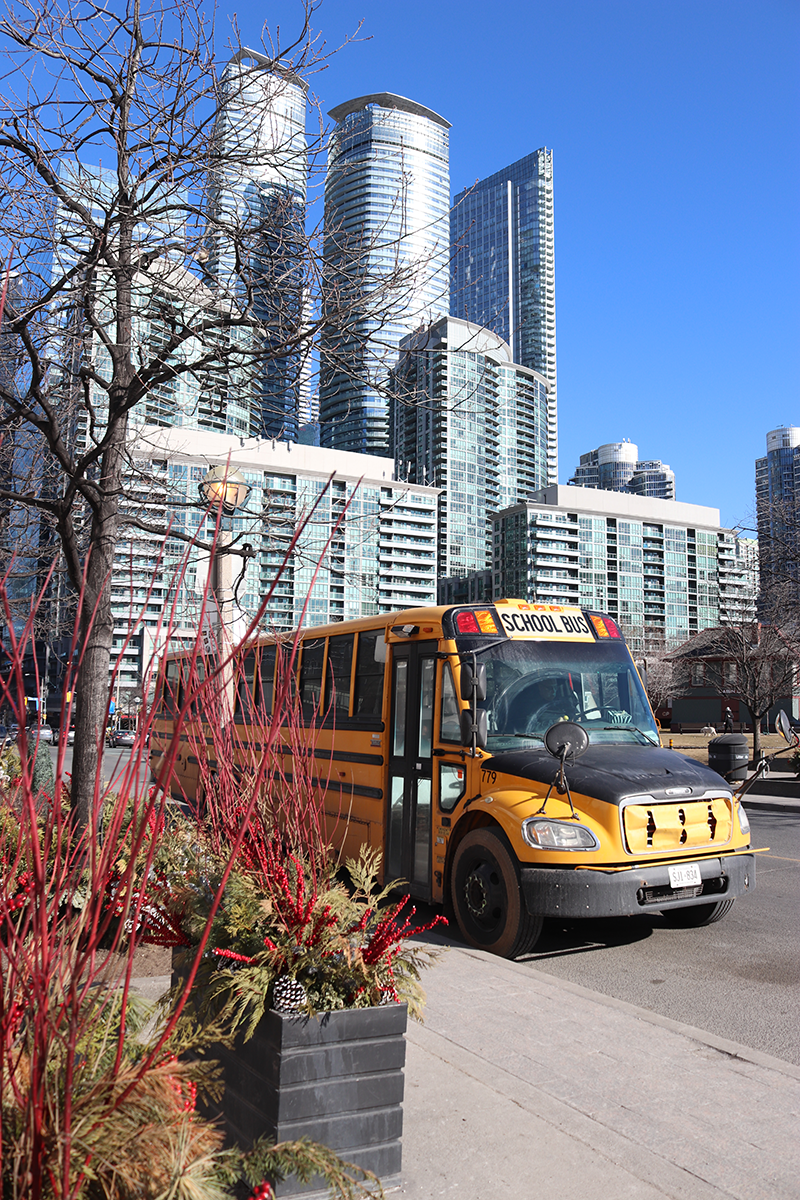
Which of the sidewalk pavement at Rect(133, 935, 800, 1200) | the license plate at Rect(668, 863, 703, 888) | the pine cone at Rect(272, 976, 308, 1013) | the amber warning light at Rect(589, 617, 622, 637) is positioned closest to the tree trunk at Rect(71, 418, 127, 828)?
the sidewalk pavement at Rect(133, 935, 800, 1200)

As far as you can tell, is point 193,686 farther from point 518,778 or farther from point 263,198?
point 263,198

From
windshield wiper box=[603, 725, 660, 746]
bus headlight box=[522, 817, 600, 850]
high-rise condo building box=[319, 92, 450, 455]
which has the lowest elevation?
bus headlight box=[522, 817, 600, 850]

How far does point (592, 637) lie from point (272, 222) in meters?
4.72

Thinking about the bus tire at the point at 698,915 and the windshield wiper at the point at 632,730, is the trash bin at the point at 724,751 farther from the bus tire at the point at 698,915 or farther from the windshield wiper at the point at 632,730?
the windshield wiper at the point at 632,730

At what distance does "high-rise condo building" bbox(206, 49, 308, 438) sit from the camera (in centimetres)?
616

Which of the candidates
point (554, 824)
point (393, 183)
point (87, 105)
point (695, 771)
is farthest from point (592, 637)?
point (87, 105)

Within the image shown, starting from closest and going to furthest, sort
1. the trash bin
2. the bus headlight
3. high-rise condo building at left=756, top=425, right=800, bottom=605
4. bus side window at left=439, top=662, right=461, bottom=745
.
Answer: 1. the bus headlight
2. bus side window at left=439, top=662, right=461, bottom=745
3. the trash bin
4. high-rise condo building at left=756, top=425, right=800, bottom=605

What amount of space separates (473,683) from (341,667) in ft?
9.85

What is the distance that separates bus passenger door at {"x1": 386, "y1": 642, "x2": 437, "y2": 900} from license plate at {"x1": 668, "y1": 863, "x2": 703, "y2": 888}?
2245 mm

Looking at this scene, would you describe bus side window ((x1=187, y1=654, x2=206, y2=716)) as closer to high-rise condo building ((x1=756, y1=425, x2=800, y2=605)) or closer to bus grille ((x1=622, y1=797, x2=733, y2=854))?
bus grille ((x1=622, y1=797, x2=733, y2=854))

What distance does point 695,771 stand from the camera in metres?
7.23

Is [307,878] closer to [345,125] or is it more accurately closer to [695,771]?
[695,771]

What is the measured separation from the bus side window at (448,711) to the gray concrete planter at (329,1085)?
5.06 m

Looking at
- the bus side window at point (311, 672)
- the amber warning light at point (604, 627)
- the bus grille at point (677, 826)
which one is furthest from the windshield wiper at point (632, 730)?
the bus side window at point (311, 672)
